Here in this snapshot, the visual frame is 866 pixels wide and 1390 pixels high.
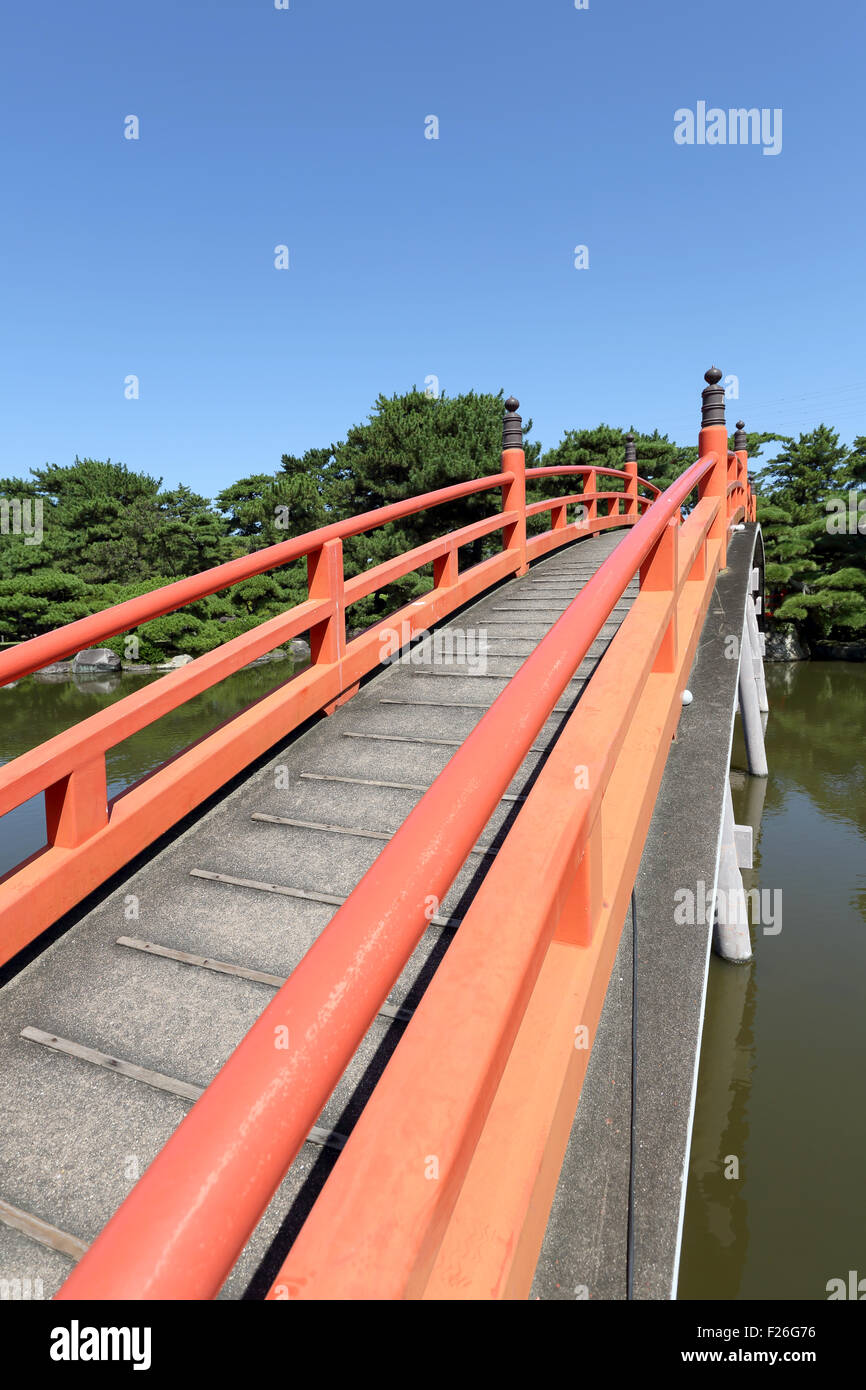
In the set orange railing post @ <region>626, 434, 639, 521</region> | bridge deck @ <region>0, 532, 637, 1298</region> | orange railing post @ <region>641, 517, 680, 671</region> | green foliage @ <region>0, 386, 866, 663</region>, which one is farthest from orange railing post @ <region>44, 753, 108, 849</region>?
green foliage @ <region>0, 386, 866, 663</region>

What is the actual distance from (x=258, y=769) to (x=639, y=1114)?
2.24m

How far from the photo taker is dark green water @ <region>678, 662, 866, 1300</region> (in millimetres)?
4297

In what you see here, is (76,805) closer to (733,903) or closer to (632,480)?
(733,903)

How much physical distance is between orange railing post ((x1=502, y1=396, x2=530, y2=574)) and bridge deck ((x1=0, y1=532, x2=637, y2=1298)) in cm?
367

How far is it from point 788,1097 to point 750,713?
8328 millimetres

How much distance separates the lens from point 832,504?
25.2m

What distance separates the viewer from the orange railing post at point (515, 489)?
Answer: 23.1 feet

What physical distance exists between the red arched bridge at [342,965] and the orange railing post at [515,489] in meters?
3.15

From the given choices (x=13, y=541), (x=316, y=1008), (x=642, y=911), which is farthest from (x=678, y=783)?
(x=13, y=541)

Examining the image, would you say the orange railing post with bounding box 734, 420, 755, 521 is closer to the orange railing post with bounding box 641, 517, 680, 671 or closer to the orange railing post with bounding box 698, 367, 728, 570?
Answer: the orange railing post with bounding box 698, 367, 728, 570

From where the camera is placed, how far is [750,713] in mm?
12852

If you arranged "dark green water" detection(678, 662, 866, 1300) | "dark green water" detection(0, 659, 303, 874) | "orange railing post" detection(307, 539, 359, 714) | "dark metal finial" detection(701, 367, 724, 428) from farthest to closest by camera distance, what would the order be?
"dark green water" detection(0, 659, 303, 874) < "dark metal finial" detection(701, 367, 724, 428) < "dark green water" detection(678, 662, 866, 1300) < "orange railing post" detection(307, 539, 359, 714)
